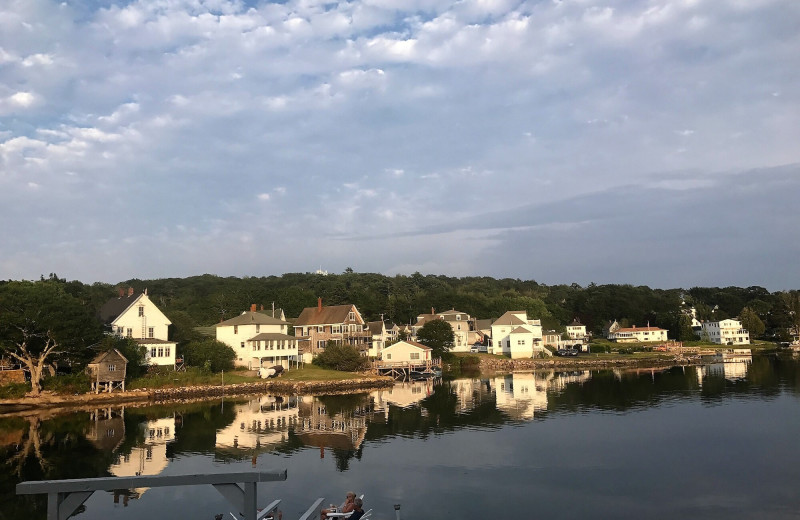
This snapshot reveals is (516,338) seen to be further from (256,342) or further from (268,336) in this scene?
(256,342)

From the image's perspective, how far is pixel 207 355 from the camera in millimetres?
60875

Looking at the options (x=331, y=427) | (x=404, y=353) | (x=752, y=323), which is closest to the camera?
(x=331, y=427)

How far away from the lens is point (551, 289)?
17925 cm

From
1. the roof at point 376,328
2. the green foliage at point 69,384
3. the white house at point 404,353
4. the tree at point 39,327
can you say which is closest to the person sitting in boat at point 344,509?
the tree at point 39,327

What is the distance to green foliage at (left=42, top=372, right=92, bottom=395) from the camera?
49.3 meters

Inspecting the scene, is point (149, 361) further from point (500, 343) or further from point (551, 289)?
point (551, 289)

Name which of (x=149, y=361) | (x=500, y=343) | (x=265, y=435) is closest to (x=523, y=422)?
(x=265, y=435)

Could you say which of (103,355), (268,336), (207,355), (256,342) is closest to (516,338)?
(268,336)

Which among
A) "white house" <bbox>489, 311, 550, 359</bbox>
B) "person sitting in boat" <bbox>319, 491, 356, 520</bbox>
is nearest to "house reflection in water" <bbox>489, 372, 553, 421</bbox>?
"white house" <bbox>489, 311, 550, 359</bbox>

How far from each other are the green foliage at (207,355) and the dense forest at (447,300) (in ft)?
102

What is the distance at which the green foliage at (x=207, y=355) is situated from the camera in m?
60.8

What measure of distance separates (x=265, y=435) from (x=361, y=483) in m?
12.4

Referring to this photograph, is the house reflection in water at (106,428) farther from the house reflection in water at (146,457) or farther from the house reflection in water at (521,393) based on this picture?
the house reflection in water at (521,393)

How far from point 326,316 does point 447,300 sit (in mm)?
44367
